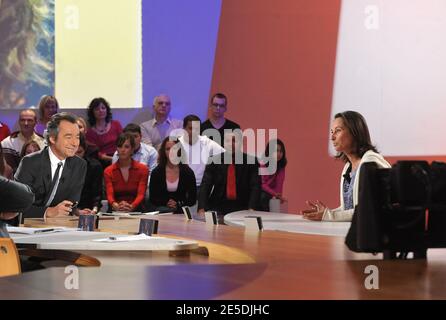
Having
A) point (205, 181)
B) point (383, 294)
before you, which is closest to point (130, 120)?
point (205, 181)

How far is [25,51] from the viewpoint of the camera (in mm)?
7793

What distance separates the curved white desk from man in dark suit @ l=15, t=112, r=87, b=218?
0.91 m

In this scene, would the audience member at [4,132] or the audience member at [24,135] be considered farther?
the audience member at [4,132]

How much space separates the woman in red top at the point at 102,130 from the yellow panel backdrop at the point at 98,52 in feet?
2.82

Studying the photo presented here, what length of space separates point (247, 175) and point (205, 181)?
0.33 meters

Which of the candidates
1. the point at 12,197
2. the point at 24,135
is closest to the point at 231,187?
the point at 24,135

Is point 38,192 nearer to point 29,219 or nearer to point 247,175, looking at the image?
point 29,219

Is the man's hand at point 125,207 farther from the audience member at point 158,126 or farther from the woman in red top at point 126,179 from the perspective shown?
the audience member at point 158,126

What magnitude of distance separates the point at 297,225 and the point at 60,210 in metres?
1.27

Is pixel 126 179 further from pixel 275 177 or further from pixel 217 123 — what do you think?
pixel 275 177

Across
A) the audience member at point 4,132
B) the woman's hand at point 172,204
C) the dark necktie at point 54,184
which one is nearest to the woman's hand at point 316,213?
the dark necktie at point 54,184

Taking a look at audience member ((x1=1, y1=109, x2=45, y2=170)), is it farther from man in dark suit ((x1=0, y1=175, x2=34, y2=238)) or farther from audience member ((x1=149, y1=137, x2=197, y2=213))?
man in dark suit ((x1=0, y1=175, x2=34, y2=238))

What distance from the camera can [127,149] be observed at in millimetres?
6035

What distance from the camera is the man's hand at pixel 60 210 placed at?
412cm
